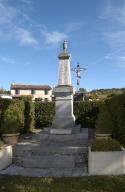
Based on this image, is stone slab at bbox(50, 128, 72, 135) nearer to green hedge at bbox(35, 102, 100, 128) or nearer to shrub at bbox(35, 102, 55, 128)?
green hedge at bbox(35, 102, 100, 128)

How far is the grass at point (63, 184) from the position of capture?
8102mm

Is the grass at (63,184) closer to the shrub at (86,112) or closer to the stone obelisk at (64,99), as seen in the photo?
the stone obelisk at (64,99)

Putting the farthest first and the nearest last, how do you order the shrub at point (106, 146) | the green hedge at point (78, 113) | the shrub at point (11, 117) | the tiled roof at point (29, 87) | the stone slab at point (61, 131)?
the tiled roof at point (29, 87) < the green hedge at point (78, 113) < the stone slab at point (61, 131) < the shrub at point (11, 117) < the shrub at point (106, 146)

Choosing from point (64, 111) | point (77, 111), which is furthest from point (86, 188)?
point (77, 111)

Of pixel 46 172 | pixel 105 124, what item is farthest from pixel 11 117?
pixel 46 172

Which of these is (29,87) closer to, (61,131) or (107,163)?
(61,131)

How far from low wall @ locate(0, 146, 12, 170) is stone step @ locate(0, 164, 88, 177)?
0.28 metres

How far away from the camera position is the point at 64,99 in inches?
683

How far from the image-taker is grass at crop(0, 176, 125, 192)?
319 inches

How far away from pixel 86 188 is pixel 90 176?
4.51ft

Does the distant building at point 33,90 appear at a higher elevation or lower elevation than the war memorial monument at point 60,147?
higher

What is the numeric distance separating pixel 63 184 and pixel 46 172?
1.89 meters

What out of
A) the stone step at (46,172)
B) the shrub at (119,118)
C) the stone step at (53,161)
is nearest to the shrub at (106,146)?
the stone step at (46,172)

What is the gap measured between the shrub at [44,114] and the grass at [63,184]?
1181 centimetres
